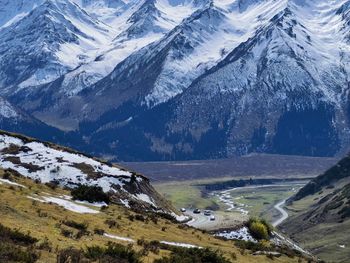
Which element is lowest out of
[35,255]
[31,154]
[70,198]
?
[35,255]

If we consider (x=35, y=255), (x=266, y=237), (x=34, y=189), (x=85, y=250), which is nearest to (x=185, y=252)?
(x=85, y=250)

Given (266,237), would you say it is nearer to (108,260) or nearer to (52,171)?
(52,171)

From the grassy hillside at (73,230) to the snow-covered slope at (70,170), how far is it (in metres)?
16.4

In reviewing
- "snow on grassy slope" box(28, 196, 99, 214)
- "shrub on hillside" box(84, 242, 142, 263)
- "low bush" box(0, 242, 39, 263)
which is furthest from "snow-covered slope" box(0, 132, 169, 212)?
"low bush" box(0, 242, 39, 263)

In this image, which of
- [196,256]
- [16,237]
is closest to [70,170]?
[196,256]

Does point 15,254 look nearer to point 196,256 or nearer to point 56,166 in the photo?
point 196,256

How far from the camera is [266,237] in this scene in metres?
81.7

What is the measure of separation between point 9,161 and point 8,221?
1849 inches

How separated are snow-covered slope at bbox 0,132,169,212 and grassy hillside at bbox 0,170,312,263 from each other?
16.4 m

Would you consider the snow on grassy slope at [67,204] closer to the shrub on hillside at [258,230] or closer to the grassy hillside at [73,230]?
the grassy hillside at [73,230]

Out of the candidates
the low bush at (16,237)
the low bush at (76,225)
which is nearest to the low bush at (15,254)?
the low bush at (16,237)

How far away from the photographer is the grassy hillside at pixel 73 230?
35875 millimetres

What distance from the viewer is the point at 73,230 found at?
44.5 metres

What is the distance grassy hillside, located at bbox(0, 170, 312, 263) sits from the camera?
118ft
